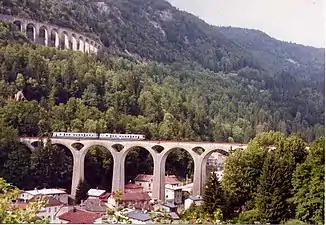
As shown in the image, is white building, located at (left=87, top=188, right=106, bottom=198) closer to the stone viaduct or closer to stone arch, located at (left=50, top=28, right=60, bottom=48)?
the stone viaduct

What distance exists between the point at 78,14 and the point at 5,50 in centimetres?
348

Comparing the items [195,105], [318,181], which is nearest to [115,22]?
[195,105]

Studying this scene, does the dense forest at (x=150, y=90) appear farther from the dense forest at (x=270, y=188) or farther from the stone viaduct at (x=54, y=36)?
the stone viaduct at (x=54, y=36)

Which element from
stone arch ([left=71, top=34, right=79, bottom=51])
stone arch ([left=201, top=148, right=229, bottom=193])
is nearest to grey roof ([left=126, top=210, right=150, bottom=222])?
stone arch ([left=201, top=148, right=229, bottom=193])

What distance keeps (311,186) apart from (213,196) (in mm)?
1170

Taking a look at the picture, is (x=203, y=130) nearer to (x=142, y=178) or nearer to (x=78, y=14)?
(x=142, y=178)

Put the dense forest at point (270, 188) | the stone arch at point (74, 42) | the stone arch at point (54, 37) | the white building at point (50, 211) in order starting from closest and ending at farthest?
the white building at point (50, 211) < the dense forest at point (270, 188) < the stone arch at point (74, 42) < the stone arch at point (54, 37)

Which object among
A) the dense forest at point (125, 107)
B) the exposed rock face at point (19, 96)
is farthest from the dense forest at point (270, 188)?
the exposed rock face at point (19, 96)

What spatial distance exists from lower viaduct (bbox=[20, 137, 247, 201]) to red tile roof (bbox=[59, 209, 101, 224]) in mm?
1726

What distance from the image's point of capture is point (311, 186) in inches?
200

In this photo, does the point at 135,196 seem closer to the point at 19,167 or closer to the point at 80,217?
the point at 19,167

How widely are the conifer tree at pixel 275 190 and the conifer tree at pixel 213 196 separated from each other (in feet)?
1.26

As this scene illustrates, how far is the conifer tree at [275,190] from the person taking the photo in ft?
17.9

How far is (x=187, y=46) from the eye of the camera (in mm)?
10727
